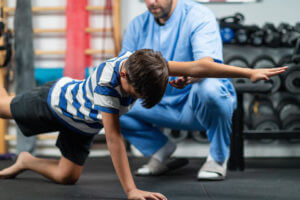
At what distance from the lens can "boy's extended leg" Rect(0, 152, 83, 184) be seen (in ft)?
6.29

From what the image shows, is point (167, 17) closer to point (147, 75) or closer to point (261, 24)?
point (147, 75)

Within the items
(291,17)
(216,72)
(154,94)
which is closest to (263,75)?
(216,72)

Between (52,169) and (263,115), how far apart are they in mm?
1887

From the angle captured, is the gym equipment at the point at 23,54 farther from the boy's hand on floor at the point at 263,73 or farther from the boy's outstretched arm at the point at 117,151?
the boy's hand on floor at the point at 263,73

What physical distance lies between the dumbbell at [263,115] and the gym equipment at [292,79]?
0.22 metres

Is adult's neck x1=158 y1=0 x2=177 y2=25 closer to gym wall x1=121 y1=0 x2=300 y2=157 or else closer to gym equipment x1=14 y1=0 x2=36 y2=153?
gym wall x1=121 y1=0 x2=300 y2=157

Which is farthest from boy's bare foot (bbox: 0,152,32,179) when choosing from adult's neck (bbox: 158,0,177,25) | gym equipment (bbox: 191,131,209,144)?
gym equipment (bbox: 191,131,209,144)

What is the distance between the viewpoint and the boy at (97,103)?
1.41 m

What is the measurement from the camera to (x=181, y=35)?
88.6 inches

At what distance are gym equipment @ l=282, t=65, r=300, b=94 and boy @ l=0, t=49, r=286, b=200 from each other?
5.14 ft

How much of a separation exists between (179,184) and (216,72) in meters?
0.72

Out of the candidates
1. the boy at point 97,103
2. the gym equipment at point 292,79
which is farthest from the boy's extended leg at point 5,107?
the gym equipment at point 292,79

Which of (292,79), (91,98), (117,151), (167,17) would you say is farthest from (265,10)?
(117,151)

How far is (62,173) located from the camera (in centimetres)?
193
